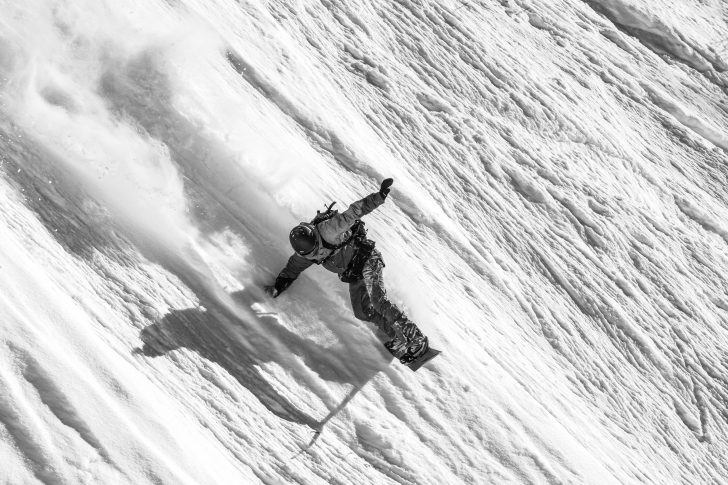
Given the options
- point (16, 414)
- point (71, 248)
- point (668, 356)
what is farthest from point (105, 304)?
point (668, 356)

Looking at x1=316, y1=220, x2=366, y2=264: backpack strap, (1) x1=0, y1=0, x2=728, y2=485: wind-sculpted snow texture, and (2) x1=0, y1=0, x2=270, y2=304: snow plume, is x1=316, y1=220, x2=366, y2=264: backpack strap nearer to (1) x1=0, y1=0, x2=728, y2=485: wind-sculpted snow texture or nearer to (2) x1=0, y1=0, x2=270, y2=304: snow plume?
(1) x1=0, y1=0, x2=728, y2=485: wind-sculpted snow texture

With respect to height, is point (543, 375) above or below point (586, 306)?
below

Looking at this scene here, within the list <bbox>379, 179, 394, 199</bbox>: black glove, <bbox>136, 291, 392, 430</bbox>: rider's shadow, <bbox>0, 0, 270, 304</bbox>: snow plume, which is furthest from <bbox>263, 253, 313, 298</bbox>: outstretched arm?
<bbox>379, 179, 394, 199</bbox>: black glove

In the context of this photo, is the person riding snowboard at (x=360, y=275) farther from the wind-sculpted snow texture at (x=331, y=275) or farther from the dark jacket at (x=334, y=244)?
the wind-sculpted snow texture at (x=331, y=275)

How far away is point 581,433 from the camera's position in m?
8.30

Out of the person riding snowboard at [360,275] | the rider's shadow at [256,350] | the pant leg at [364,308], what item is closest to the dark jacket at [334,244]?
the person riding snowboard at [360,275]

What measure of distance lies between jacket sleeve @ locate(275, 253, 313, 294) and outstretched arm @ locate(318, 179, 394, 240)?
1.84 feet

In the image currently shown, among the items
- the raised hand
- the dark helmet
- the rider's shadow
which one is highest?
the dark helmet

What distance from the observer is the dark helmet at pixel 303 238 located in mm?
6723

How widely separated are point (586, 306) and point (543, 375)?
5.91ft

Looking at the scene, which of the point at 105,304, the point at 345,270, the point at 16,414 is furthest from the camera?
the point at 345,270

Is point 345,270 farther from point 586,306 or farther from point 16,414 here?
point 586,306

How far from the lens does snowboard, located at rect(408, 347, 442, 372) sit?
23.8ft

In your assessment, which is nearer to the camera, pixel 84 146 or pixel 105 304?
pixel 105 304
